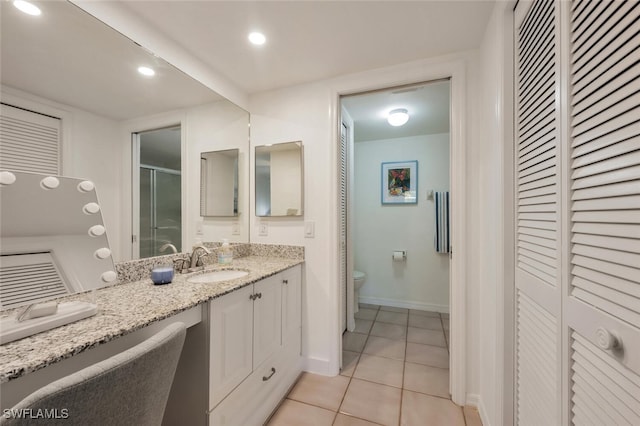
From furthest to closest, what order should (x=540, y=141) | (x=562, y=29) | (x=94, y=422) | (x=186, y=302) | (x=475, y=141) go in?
(x=475, y=141), (x=186, y=302), (x=540, y=141), (x=562, y=29), (x=94, y=422)

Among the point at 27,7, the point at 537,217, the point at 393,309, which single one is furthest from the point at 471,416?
the point at 27,7

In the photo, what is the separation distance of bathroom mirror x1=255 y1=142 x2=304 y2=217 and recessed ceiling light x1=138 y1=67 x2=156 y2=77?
2.76 feet

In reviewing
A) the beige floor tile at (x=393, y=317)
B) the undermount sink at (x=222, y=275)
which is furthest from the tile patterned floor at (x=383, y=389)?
the undermount sink at (x=222, y=275)

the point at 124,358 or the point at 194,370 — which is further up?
the point at 124,358

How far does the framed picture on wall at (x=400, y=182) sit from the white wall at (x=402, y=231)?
0.06m

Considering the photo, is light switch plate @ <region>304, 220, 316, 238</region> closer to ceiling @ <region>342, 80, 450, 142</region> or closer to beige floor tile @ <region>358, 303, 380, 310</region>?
ceiling @ <region>342, 80, 450, 142</region>

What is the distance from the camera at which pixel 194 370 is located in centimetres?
109

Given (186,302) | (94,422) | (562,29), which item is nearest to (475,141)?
(562,29)

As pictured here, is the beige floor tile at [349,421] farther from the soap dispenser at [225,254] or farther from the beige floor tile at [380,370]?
the soap dispenser at [225,254]

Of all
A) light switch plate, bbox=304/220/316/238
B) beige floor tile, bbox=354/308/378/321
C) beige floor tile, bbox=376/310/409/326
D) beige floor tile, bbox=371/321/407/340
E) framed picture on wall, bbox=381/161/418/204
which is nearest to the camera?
light switch plate, bbox=304/220/316/238

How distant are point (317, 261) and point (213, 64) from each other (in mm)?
1629

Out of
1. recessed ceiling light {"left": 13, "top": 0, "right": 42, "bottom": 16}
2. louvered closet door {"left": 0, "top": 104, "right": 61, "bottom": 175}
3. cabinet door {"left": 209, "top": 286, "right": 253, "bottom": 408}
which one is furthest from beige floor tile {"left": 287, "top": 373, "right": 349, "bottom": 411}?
recessed ceiling light {"left": 13, "top": 0, "right": 42, "bottom": 16}

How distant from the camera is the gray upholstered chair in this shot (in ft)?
1.63

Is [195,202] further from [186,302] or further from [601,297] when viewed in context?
[601,297]
